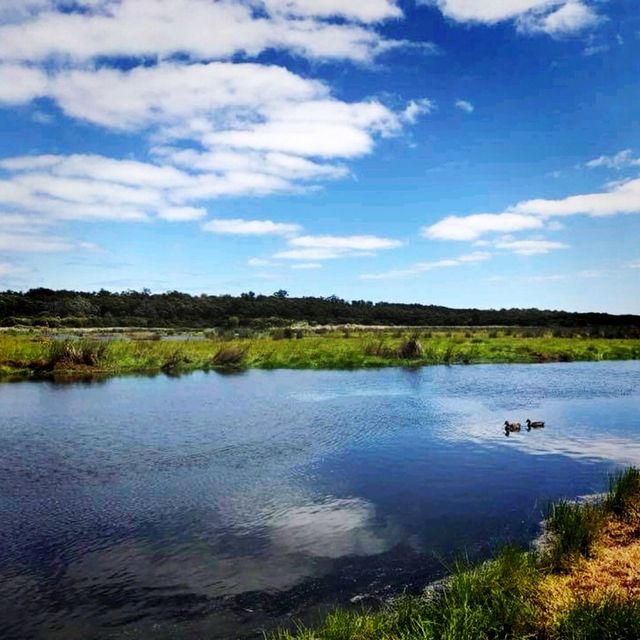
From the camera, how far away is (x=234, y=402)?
25016mm

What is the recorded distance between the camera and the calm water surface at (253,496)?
8.20 meters

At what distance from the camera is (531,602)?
7.31m

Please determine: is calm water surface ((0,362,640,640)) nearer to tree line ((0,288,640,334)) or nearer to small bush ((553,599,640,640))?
small bush ((553,599,640,640))

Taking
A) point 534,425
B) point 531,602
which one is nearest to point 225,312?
point 534,425

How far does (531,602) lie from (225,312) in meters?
138

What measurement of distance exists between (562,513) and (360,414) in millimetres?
12477

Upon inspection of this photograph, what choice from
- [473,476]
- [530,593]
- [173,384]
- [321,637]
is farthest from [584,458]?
[173,384]

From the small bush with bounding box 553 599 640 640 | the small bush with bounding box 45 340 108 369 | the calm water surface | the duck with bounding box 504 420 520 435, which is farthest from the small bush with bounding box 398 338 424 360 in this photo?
the small bush with bounding box 553 599 640 640

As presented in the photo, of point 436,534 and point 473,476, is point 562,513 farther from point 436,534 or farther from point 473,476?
point 473,476

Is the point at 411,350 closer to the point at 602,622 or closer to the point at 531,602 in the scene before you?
the point at 531,602

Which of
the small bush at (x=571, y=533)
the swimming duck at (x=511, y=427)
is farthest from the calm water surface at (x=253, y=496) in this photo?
the small bush at (x=571, y=533)

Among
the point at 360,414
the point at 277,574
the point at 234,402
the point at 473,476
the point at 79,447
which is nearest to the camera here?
the point at 277,574

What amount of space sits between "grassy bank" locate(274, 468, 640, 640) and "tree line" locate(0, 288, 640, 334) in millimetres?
98220

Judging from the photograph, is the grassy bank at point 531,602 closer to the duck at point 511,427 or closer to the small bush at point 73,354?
the duck at point 511,427
